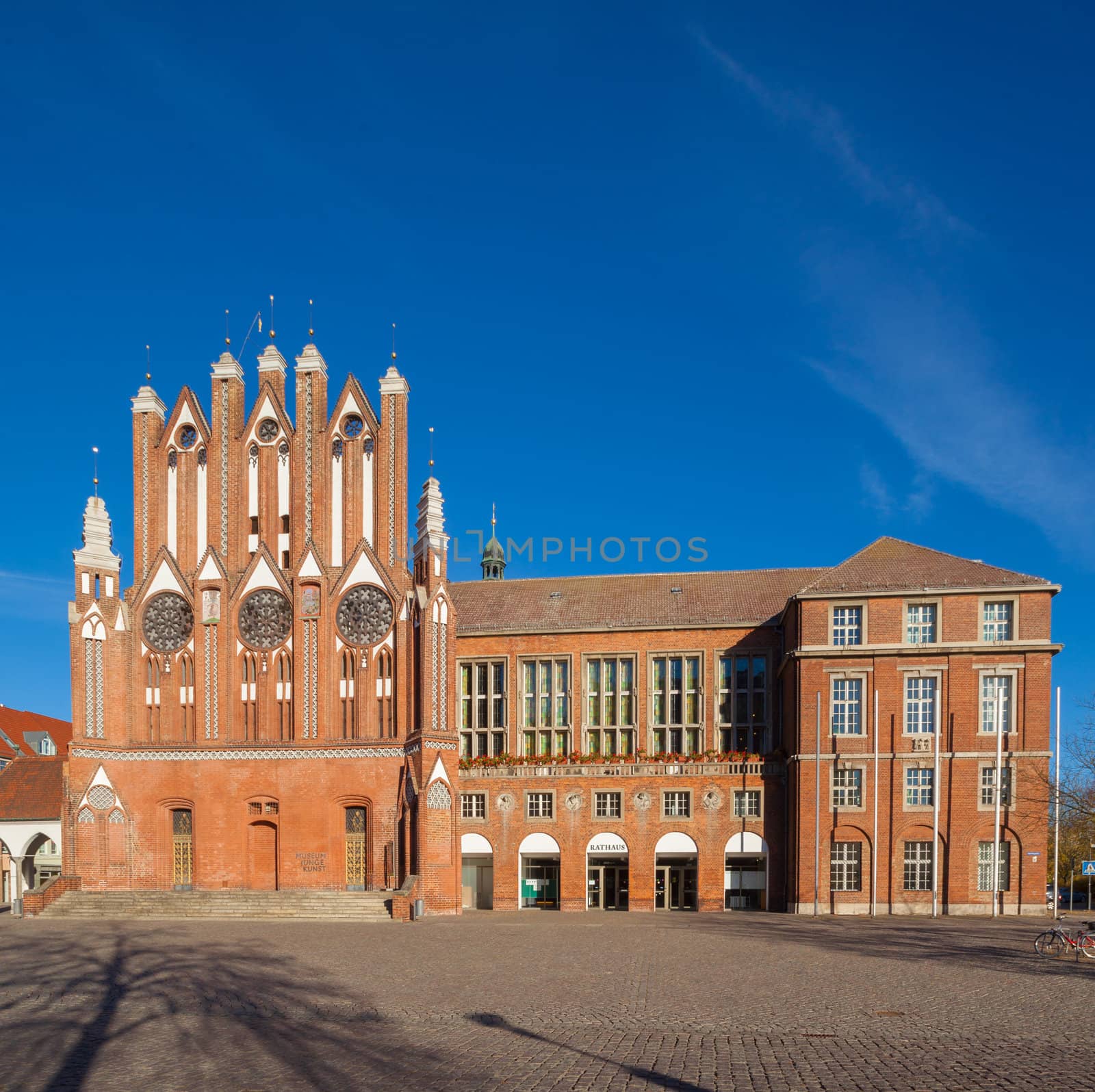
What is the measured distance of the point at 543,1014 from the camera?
19.6 metres

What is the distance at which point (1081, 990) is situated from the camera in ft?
74.4

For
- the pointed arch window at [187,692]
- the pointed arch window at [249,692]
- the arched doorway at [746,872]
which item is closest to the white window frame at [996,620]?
the arched doorway at [746,872]

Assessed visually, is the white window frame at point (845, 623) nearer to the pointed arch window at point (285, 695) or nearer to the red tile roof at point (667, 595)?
the red tile roof at point (667, 595)

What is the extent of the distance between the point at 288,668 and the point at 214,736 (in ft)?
14.0

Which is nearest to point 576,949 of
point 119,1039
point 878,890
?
point 119,1039

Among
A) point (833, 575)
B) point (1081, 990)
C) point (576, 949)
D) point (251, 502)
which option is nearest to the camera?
point (1081, 990)

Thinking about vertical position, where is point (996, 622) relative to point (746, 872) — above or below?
above

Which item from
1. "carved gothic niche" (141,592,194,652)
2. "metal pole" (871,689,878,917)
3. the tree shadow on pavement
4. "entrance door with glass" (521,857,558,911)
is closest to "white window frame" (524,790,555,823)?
"entrance door with glass" (521,857,558,911)

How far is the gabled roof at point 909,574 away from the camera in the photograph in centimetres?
4584

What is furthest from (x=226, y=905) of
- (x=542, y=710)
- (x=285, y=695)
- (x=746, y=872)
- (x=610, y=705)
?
(x=746, y=872)

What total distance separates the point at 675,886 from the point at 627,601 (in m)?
13.4

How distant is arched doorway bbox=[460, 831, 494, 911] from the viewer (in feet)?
172

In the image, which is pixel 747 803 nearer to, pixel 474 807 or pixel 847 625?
pixel 847 625

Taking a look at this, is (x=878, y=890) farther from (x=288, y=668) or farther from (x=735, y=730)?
(x=288, y=668)
